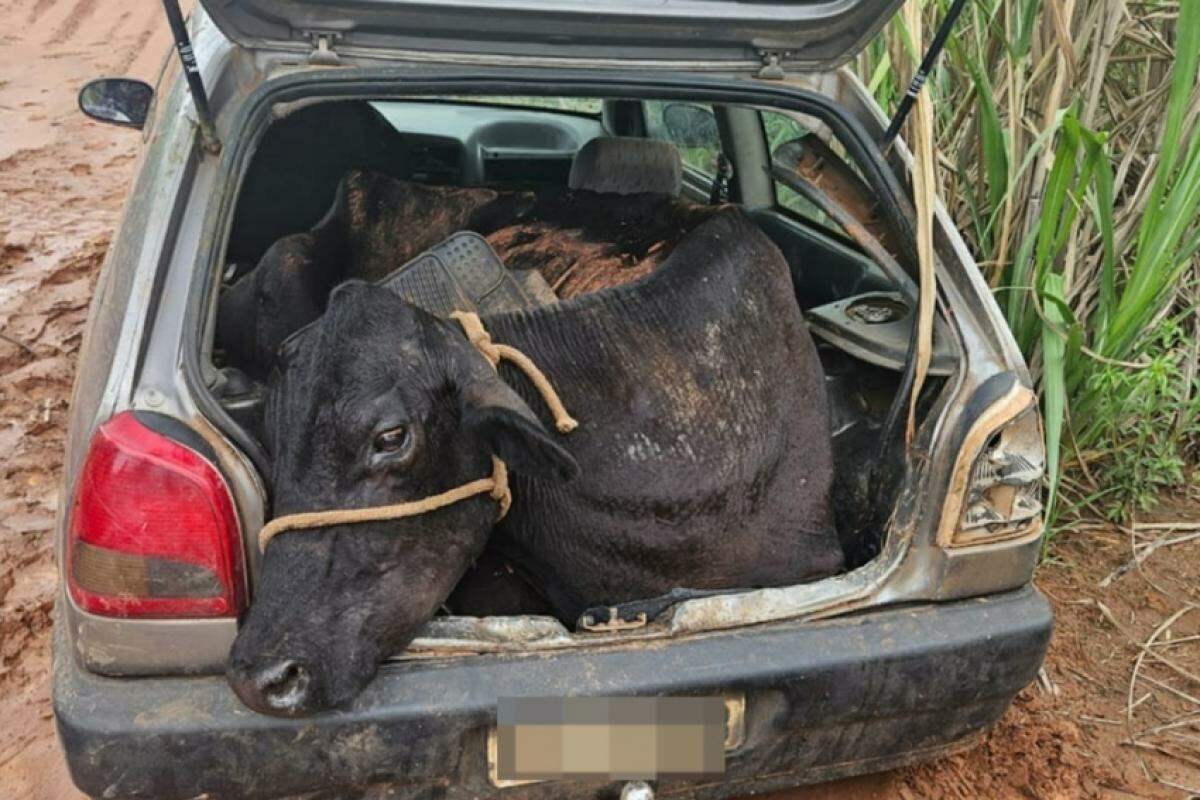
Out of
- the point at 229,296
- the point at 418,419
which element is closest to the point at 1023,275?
the point at 418,419

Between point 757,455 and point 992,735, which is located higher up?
point 757,455

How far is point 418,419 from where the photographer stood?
203 centimetres

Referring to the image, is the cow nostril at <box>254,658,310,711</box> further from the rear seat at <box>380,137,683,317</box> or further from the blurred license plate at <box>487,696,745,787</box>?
the rear seat at <box>380,137,683,317</box>

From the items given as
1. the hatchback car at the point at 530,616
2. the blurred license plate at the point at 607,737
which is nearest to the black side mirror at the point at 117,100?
the hatchback car at the point at 530,616

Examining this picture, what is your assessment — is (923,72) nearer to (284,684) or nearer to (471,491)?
(471,491)

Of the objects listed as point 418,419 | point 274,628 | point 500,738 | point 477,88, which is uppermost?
point 477,88

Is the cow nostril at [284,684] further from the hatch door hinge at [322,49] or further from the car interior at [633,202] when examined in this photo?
the hatch door hinge at [322,49]

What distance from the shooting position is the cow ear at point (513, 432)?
6.28 ft

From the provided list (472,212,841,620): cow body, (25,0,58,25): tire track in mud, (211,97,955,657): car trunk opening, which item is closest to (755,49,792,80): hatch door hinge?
(211,97,955,657): car trunk opening

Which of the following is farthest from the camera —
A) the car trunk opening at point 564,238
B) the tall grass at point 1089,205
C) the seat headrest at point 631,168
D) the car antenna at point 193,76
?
the seat headrest at point 631,168

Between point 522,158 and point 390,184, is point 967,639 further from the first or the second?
point 522,158

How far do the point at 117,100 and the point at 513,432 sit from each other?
2.27m

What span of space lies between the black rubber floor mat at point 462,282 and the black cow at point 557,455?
24 centimetres

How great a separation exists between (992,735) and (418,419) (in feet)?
5.89
